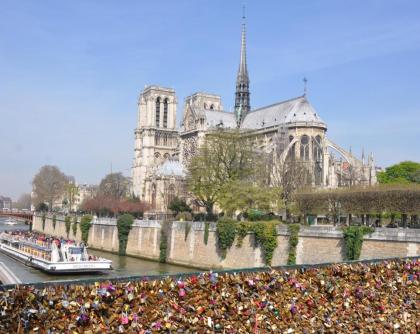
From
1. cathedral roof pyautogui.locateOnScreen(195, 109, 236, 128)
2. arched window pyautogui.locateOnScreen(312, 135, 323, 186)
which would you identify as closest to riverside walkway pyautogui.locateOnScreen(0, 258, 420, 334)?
arched window pyautogui.locateOnScreen(312, 135, 323, 186)

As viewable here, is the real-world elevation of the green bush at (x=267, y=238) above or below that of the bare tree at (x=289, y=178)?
below

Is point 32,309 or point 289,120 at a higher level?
point 289,120

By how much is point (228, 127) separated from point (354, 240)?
131ft

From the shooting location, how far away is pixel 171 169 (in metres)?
76.9

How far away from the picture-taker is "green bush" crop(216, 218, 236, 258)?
105 feet

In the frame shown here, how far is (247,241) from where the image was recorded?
3094cm

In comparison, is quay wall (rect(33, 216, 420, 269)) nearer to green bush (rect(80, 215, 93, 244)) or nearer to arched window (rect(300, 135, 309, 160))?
green bush (rect(80, 215, 93, 244))

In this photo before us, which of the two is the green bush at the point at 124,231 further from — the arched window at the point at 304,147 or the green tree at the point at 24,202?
the green tree at the point at 24,202

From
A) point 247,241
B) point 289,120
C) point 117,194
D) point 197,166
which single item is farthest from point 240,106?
point 247,241

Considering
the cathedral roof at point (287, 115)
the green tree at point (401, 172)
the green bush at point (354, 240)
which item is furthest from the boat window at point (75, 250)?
the green tree at point (401, 172)

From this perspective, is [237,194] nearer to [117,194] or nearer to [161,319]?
[161,319]

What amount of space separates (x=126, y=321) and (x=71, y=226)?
180 ft

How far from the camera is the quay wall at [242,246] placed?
24750mm

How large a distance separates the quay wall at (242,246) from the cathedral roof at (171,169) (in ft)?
86.4
